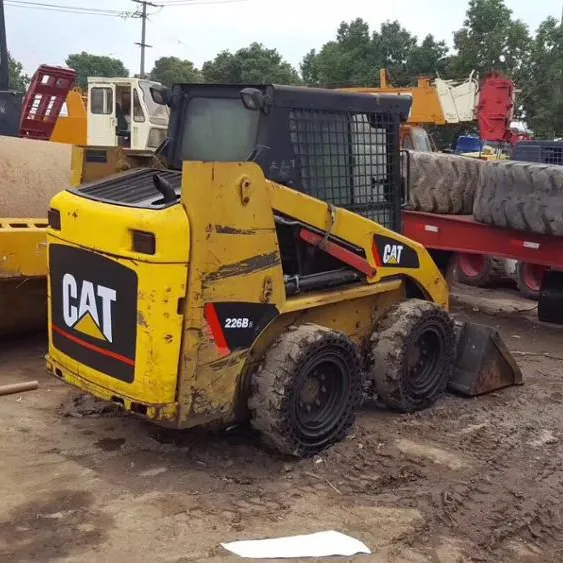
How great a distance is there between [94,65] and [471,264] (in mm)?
79695

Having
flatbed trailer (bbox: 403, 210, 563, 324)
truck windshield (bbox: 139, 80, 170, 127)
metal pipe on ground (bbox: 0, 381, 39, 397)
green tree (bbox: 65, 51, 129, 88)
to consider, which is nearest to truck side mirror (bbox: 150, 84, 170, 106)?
metal pipe on ground (bbox: 0, 381, 39, 397)

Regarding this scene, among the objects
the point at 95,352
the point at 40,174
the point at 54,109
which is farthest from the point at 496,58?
the point at 95,352

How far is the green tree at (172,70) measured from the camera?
63969 mm

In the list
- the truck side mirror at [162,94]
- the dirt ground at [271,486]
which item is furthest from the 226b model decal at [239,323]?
the truck side mirror at [162,94]

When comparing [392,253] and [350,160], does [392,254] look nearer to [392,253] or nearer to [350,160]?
[392,253]

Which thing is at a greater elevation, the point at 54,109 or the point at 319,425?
the point at 54,109

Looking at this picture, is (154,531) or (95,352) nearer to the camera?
(154,531)

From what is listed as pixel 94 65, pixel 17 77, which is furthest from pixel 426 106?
pixel 94 65

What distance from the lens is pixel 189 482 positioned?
432 centimetres

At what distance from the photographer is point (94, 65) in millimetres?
83625

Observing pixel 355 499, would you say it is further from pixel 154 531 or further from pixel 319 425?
pixel 154 531

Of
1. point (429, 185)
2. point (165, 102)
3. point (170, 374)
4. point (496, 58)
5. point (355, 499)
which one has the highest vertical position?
point (496, 58)

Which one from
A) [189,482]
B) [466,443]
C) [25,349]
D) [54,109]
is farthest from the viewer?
[54,109]

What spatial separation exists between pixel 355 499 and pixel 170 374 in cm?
116
